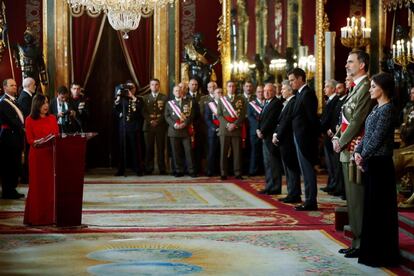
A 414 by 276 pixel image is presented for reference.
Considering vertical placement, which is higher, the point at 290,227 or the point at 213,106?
the point at 213,106

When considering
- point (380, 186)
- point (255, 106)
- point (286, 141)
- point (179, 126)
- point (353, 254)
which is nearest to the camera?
point (380, 186)

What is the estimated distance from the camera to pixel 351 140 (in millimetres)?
6512

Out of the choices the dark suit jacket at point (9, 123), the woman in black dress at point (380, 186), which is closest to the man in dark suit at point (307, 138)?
the woman in black dress at point (380, 186)

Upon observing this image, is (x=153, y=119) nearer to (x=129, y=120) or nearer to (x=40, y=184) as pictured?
(x=129, y=120)

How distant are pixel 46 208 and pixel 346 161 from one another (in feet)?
9.85

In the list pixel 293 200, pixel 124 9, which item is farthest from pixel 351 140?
pixel 124 9

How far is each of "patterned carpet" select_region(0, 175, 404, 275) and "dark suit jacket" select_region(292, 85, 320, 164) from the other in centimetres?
67

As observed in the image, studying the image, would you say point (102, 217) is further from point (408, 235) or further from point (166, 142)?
point (166, 142)

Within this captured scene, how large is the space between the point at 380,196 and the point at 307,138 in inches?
123

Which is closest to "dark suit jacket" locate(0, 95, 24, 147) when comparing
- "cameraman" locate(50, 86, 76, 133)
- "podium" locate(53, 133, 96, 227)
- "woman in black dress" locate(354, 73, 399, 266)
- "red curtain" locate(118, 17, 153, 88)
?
"cameraman" locate(50, 86, 76, 133)

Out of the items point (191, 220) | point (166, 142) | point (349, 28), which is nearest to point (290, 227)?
point (191, 220)

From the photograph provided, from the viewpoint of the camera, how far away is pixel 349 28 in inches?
498

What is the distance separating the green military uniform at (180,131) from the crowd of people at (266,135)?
0.02 metres

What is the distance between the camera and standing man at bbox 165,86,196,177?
43.8 ft
